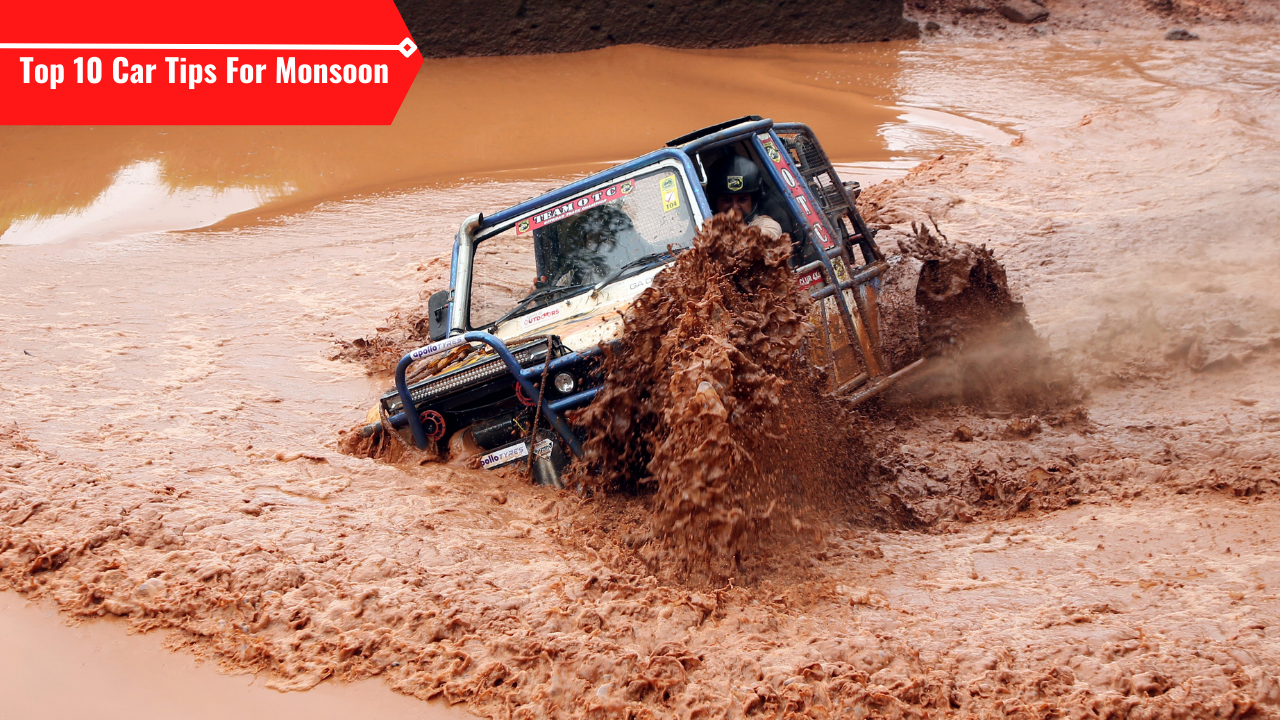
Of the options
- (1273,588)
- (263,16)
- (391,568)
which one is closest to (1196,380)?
(1273,588)

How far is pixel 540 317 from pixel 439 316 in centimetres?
73

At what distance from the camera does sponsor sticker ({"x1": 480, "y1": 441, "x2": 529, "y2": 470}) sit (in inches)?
170

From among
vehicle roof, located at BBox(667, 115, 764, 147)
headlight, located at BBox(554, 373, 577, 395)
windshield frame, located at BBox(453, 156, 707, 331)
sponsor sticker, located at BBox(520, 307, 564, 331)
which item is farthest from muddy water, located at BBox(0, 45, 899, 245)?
headlight, located at BBox(554, 373, 577, 395)

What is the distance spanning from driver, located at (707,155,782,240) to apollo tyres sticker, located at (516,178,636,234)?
24.3 inches

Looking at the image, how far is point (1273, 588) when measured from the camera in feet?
10.1

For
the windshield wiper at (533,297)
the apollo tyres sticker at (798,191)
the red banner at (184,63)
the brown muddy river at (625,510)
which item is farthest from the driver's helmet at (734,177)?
the red banner at (184,63)

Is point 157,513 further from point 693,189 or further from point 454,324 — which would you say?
point 693,189

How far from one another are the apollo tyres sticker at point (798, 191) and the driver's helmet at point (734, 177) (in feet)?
0.42

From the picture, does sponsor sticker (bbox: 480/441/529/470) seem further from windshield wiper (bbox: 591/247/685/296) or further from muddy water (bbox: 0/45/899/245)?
muddy water (bbox: 0/45/899/245)

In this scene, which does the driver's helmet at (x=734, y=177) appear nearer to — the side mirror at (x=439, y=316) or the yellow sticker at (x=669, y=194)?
the yellow sticker at (x=669, y=194)

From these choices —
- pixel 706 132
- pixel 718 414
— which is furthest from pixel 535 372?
pixel 706 132

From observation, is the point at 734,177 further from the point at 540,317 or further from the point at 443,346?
the point at 443,346

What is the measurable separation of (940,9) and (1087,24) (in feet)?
8.56

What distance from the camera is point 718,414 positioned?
3.48 meters
